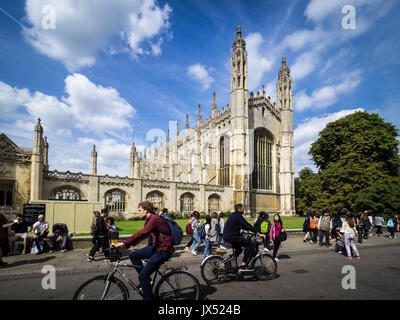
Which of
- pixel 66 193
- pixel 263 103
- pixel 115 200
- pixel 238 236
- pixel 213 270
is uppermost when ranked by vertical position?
pixel 263 103

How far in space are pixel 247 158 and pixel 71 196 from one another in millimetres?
19174

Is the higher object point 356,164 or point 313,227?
point 356,164

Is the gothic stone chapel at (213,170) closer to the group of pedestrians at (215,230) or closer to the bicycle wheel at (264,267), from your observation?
the group of pedestrians at (215,230)

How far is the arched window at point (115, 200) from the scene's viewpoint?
2080 cm

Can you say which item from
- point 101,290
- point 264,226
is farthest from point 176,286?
point 264,226

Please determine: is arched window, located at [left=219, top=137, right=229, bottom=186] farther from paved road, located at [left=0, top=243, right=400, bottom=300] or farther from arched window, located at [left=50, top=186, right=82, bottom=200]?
paved road, located at [left=0, top=243, right=400, bottom=300]

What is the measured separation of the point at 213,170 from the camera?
35.3m

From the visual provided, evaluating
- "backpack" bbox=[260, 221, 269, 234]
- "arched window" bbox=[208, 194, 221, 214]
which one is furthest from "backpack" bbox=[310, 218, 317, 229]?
"arched window" bbox=[208, 194, 221, 214]

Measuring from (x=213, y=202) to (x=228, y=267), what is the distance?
23.5 m

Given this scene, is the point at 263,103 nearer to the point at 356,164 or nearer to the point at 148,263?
the point at 356,164

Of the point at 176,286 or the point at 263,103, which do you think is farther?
the point at 263,103

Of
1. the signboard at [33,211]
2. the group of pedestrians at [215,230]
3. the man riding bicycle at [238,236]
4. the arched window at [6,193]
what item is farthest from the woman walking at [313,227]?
the arched window at [6,193]

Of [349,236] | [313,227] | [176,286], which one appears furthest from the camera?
[313,227]
